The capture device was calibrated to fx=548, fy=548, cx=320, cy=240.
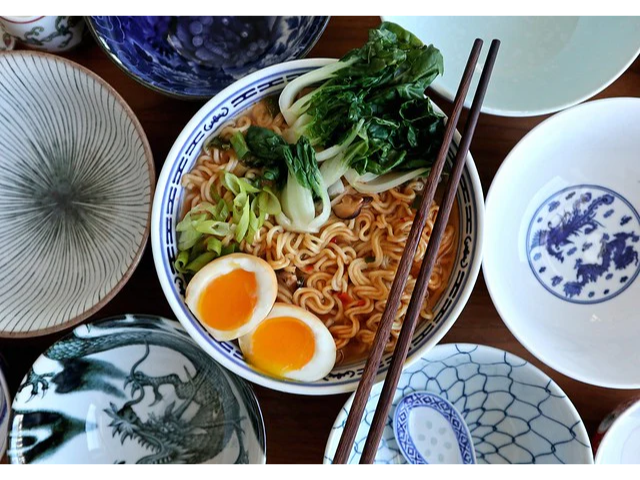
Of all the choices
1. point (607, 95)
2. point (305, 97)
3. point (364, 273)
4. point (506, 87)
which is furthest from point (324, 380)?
point (607, 95)

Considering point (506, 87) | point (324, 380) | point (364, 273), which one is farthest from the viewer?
point (506, 87)

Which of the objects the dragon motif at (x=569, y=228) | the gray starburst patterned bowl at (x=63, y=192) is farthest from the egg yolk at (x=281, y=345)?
the dragon motif at (x=569, y=228)

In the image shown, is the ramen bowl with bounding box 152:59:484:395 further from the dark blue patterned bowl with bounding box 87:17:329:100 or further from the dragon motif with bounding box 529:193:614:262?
the dragon motif with bounding box 529:193:614:262

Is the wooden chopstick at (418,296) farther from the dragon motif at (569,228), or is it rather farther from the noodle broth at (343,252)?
the dragon motif at (569,228)

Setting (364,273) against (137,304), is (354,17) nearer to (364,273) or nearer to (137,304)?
(364,273)

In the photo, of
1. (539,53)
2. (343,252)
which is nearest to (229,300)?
(343,252)

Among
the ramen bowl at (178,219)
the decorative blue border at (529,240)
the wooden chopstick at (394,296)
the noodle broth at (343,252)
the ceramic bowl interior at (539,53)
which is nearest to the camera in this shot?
the wooden chopstick at (394,296)
